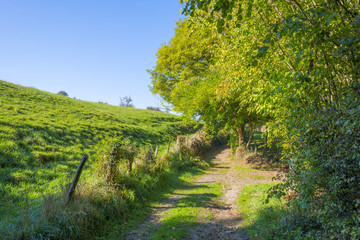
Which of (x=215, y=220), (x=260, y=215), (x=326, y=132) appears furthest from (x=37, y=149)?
(x=326, y=132)

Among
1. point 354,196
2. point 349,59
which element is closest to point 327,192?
point 354,196

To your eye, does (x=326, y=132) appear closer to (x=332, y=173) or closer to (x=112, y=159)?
(x=332, y=173)

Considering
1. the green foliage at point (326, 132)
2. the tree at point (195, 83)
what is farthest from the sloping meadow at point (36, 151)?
the tree at point (195, 83)

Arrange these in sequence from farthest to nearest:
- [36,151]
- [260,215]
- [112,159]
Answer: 1. [36,151]
2. [112,159]
3. [260,215]

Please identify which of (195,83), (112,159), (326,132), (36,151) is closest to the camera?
(326,132)

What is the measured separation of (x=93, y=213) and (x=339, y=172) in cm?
547

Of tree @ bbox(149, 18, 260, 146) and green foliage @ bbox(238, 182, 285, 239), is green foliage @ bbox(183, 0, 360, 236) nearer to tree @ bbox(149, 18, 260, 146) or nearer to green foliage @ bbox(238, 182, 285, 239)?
green foliage @ bbox(238, 182, 285, 239)

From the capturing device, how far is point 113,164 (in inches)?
275

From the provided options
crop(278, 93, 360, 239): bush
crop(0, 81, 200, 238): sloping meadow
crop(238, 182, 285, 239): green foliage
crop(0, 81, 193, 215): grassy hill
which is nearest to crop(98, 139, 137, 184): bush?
crop(0, 81, 200, 238): sloping meadow

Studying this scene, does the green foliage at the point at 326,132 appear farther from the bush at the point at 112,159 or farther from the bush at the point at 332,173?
the bush at the point at 112,159

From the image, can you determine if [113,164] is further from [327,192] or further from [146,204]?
[327,192]

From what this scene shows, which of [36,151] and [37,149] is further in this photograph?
[37,149]

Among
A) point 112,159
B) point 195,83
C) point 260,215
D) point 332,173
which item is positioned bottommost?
point 260,215

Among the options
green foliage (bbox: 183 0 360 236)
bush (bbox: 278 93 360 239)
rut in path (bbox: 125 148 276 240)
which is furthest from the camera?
rut in path (bbox: 125 148 276 240)
